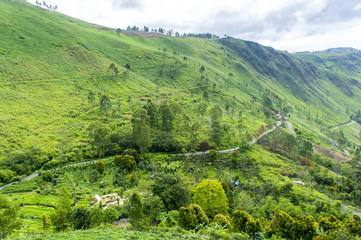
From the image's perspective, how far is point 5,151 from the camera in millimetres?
53375

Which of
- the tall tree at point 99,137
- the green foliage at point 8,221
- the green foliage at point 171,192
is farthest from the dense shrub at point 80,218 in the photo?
the tall tree at point 99,137

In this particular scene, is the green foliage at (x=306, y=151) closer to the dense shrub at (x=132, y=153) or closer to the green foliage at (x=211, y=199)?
the green foliage at (x=211, y=199)

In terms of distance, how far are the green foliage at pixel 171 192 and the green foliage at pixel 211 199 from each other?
2.53m

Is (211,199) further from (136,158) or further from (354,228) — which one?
(136,158)

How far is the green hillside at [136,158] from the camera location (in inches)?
1197

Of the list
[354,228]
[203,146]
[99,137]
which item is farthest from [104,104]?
[354,228]

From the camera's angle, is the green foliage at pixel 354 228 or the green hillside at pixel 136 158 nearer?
the green foliage at pixel 354 228

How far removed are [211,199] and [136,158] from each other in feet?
94.4

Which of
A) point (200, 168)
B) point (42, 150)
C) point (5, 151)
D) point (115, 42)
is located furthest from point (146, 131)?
point (115, 42)

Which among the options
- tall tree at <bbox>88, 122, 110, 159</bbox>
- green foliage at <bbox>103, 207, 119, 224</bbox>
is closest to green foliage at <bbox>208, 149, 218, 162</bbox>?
tall tree at <bbox>88, 122, 110, 159</bbox>

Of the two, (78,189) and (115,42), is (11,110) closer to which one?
(78,189)

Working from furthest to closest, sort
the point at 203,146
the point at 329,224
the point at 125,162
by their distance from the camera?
the point at 203,146, the point at 125,162, the point at 329,224

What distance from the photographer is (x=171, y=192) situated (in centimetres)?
3847

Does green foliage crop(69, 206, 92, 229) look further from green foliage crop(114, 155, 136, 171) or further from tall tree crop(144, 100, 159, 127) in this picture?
tall tree crop(144, 100, 159, 127)
